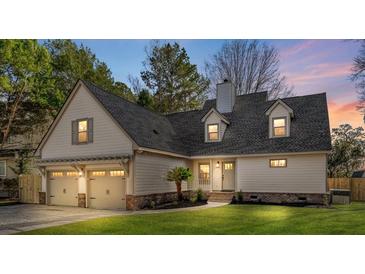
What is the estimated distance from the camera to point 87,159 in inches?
507

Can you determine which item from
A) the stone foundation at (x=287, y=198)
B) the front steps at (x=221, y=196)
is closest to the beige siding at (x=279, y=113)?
the stone foundation at (x=287, y=198)

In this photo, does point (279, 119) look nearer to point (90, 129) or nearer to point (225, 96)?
point (225, 96)

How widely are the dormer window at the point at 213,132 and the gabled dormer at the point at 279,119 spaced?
9.16ft

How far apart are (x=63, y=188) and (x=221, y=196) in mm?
7408

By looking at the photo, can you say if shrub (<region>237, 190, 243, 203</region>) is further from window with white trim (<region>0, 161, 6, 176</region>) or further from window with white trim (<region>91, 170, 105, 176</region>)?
window with white trim (<region>0, 161, 6, 176</region>)

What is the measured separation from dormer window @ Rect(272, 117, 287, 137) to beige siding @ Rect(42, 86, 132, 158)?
23.3 feet

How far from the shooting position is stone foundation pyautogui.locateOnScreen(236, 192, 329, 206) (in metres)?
12.8

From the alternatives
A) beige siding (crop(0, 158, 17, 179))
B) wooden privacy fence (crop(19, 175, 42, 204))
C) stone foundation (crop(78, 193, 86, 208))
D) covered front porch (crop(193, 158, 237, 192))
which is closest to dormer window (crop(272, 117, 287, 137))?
covered front porch (crop(193, 158, 237, 192))

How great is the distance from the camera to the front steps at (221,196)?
14.3m

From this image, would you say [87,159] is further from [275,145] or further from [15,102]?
[15,102]

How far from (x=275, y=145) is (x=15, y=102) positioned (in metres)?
16.0

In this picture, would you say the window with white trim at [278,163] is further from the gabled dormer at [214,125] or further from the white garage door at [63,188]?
the white garage door at [63,188]
